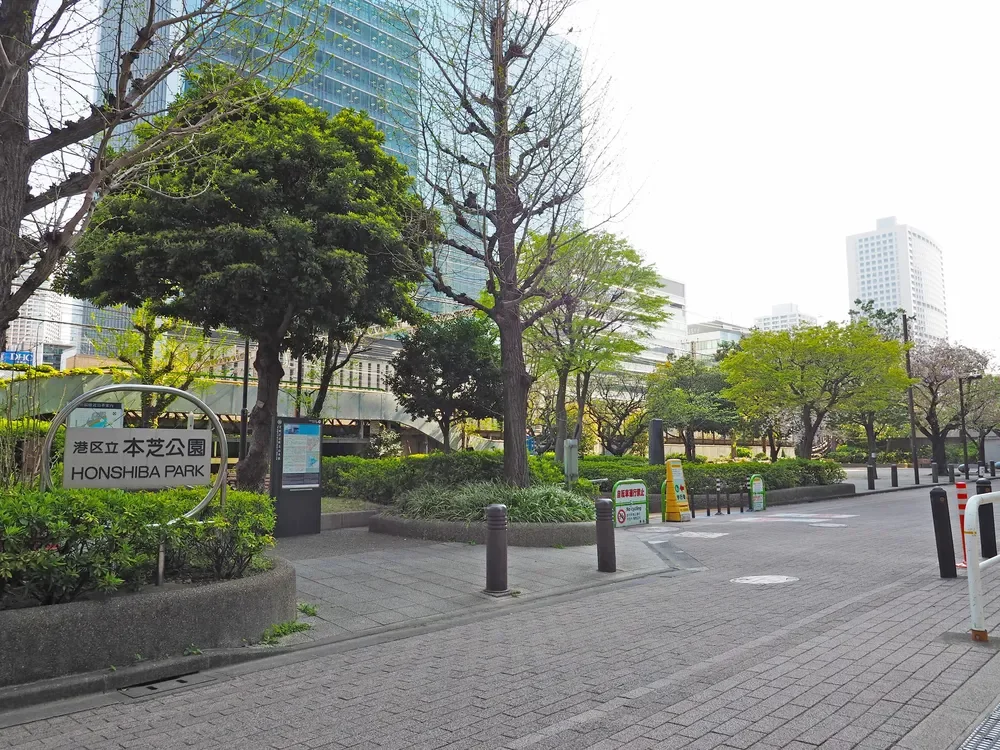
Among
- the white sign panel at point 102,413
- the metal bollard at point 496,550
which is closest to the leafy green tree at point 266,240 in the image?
the white sign panel at point 102,413

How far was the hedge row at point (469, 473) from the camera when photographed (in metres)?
16.2

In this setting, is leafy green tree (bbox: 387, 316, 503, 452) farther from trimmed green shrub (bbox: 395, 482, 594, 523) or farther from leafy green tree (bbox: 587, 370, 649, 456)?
leafy green tree (bbox: 587, 370, 649, 456)

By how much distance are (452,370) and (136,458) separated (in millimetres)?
16789

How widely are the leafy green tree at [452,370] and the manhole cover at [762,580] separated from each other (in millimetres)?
13831

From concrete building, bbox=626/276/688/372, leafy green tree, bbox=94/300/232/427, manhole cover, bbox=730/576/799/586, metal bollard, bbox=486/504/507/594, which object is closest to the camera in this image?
metal bollard, bbox=486/504/507/594

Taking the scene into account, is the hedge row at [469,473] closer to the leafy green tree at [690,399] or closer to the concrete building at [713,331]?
the leafy green tree at [690,399]

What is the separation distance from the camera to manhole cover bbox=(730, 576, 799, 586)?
8.88 m

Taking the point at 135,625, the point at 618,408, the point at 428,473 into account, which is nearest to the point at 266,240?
the point at 428,473

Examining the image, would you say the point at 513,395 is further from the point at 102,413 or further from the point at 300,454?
the point at 102,413

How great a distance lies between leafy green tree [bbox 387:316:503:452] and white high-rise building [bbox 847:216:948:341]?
113155 millimetres

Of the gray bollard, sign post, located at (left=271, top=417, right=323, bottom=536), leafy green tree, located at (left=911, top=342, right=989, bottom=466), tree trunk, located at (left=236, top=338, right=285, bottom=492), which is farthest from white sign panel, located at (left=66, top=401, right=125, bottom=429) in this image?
leafy green tree, located at (left=911, top=342, right=989, bottom=466)

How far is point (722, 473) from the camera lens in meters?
23.6

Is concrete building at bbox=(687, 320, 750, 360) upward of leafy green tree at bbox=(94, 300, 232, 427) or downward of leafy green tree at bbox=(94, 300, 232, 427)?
upward

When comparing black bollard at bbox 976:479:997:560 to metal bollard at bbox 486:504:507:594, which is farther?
black bollard at bbox 976:479:997:560
